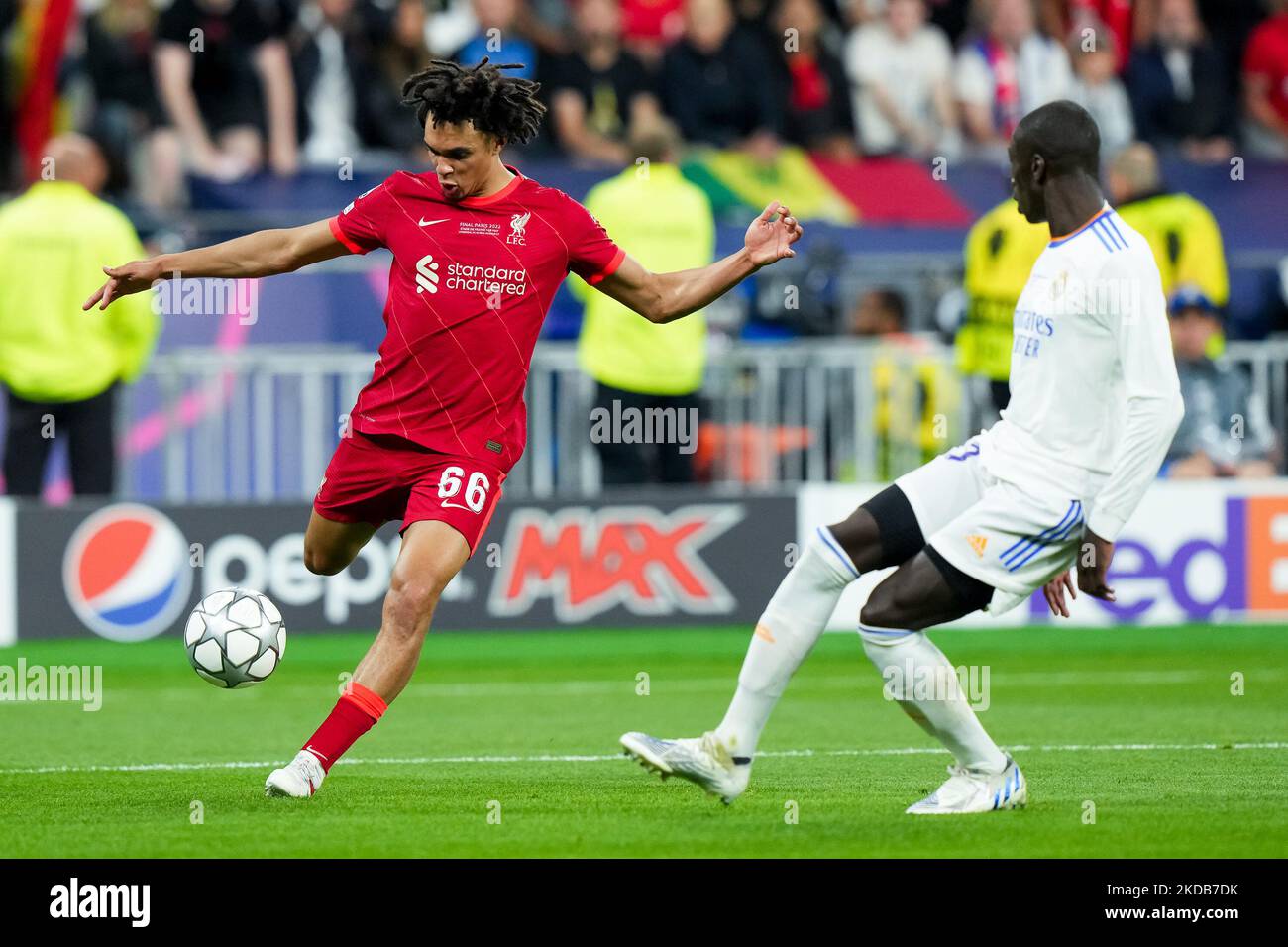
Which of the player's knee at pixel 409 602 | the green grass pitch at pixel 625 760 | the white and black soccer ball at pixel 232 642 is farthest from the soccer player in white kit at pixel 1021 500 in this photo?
the white and black soccer ball at pixel 232 642

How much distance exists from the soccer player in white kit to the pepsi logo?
6.74 metres

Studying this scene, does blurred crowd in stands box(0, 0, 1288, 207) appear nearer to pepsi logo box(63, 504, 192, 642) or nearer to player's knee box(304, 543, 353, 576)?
pepsi logo box(63, 504, 192, 642)

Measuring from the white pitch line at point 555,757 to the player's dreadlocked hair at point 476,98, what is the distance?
2.58 meters

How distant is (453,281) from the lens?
806cm

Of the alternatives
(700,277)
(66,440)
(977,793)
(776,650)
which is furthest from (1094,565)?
(66,440)

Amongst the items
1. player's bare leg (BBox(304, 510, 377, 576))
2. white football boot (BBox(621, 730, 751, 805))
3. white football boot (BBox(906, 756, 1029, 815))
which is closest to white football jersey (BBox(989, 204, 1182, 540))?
white football boot (BBox(906, 756, 1029, 815))

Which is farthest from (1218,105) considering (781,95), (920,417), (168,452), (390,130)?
(168,452)

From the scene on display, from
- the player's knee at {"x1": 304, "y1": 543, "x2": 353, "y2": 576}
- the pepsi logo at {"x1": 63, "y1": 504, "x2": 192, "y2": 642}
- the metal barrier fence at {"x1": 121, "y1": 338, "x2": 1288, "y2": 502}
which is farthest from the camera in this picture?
the metal barrier fence at {"x1": 121, "y1": 338, "x2": 1288, "y2": 502}

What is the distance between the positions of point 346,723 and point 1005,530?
2.36 meters

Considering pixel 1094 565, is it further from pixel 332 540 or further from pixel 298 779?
pixel 332 540

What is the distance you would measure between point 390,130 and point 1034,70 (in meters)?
5.49

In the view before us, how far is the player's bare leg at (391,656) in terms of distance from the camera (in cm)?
769

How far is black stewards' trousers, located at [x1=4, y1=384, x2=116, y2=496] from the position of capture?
45.5 feet

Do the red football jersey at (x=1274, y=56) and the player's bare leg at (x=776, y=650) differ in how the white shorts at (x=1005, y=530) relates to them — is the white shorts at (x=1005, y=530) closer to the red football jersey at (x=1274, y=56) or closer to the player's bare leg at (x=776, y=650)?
the player's bare leg at (x=776, y=650)
